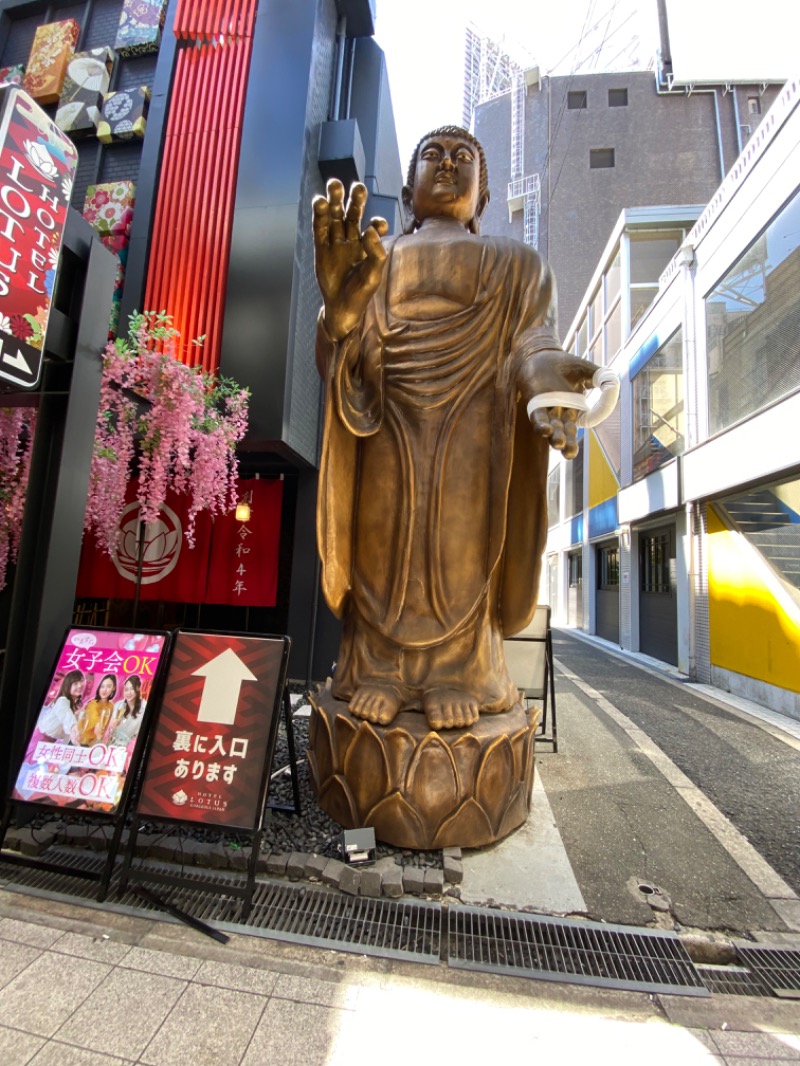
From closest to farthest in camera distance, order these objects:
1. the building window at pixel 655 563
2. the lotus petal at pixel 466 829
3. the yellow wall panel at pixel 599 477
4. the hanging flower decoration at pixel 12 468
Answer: the lotus petal at pixel 466 829 < the hanging flower decoration at pixel 12 468 < the building window at pixel 655 563 < the yellow wall panel at pixel 599 477

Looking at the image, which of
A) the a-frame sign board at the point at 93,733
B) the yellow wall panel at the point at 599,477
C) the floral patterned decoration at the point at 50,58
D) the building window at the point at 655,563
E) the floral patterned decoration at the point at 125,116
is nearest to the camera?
the a-frame sign board at the point at 93,733

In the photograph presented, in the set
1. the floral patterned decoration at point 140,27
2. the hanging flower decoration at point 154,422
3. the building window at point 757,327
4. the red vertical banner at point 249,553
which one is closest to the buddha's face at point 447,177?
the hanging flower decoration at point 154,422

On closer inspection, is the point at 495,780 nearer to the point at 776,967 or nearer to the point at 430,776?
the point at 430,776

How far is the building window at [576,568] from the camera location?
18.5 m

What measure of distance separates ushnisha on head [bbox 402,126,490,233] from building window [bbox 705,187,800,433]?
522cm

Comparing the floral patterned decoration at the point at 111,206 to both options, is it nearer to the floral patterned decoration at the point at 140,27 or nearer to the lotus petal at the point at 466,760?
the floral patterned decoration at the point at 140,27

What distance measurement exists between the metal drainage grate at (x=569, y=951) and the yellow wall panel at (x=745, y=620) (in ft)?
19.5

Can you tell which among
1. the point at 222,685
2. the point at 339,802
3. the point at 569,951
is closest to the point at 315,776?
the point at 339,802

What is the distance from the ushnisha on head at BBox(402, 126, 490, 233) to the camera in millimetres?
3248

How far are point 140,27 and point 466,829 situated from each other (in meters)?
12.2

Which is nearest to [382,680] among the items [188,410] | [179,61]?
[188,410]

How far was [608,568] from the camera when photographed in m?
15.2

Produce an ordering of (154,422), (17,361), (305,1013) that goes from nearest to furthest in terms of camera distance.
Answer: (305,1013) → (17,361) → (154,422)

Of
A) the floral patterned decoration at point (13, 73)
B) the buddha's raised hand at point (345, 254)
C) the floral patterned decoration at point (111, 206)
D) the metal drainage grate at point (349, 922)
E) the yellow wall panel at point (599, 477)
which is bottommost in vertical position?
the metal drainage grate at point (349, 922)
